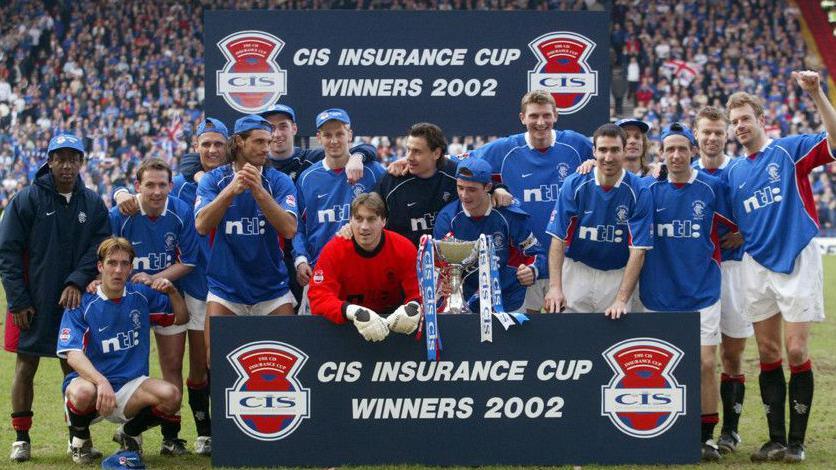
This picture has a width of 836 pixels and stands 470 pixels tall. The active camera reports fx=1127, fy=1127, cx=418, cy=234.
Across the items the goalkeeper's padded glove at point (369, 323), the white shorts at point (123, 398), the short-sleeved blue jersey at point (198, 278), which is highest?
the short-sleeved blue jersey at point (198, 278)

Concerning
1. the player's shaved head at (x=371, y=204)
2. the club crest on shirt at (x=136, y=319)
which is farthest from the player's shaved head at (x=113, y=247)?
the player's shaved head at (x=371, y=204)

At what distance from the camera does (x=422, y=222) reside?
7.66 m

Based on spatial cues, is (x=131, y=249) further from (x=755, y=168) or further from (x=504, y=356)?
(x=755, y=168)

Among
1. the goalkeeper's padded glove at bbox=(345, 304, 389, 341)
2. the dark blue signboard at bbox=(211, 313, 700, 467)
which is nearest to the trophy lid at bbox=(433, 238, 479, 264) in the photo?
the dark blue signboard at bbox=(211, 313, 700, 467)

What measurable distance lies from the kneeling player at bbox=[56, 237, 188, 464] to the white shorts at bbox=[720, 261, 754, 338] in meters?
3.67

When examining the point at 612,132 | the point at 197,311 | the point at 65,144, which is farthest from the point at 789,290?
the point at 65,144

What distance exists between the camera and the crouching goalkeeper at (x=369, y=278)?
262 inches

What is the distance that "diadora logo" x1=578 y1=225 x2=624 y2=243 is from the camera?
24.0 feet

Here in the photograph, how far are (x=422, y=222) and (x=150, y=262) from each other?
1867mm

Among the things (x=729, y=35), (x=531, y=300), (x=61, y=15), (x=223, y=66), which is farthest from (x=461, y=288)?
(x=61, y=15)

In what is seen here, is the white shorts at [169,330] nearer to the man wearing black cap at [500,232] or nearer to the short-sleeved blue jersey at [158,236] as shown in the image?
the short-sleeved blue jersey at [158,236]

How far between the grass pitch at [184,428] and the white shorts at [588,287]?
1.21m

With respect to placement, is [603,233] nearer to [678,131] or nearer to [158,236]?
[678,131]

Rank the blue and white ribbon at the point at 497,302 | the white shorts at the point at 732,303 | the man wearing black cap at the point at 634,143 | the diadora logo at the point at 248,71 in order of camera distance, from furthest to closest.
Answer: the diadora logo at the point at 248,71, the man wearing black cap at the point at 634,143, the white shorts at the point at 732,303, the blue and white ribbon at the point at 497,302
